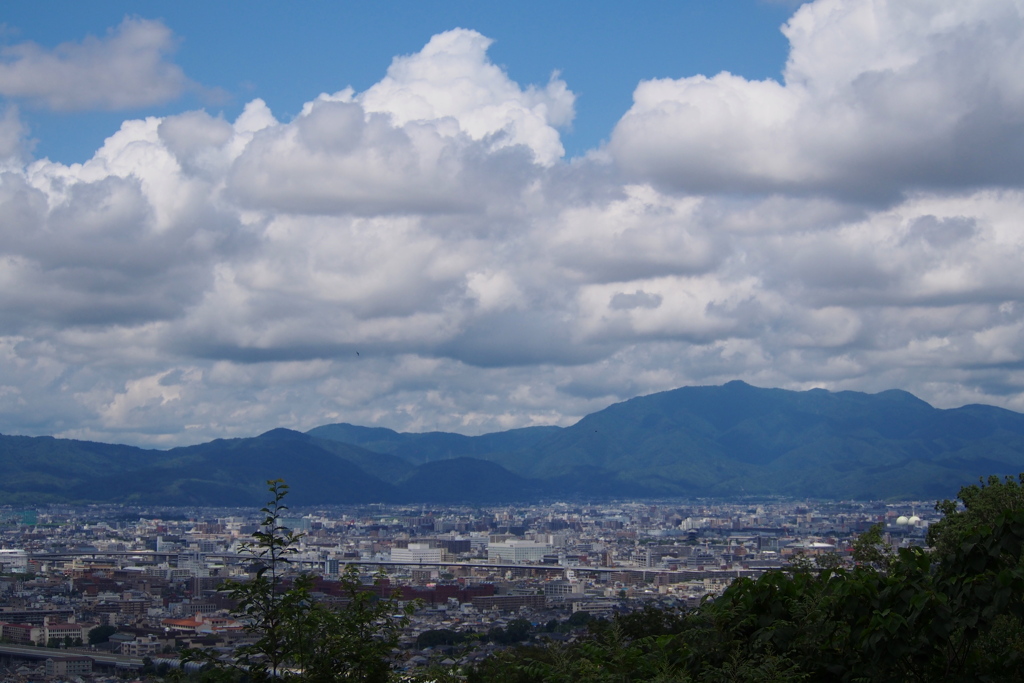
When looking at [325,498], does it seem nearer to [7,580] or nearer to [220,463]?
[220,463]

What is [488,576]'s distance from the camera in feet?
243

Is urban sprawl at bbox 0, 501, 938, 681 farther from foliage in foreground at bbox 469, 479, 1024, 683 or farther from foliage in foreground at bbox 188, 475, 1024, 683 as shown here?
foliage in foreground at bbox 469, 479, 1024, 683

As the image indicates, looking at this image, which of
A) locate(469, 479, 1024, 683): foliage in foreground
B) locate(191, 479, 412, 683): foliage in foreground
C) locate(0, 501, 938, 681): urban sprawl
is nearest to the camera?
locate(469, 479, 1024, 683): foliage in foreground

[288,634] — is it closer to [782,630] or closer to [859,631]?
[782,630]

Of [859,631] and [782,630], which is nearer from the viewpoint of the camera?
[859,631]

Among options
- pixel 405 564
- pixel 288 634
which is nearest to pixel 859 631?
pixel 288 634

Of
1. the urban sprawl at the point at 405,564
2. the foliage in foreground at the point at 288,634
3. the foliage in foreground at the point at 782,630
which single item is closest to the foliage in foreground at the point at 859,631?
the foliage in foreground at the point at 782,630

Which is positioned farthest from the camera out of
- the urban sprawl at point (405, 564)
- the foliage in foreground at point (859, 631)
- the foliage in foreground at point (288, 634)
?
the urban sprawl at point (405, 564)

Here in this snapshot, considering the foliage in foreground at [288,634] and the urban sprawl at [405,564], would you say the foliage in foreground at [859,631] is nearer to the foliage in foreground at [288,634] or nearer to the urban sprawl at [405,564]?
the urban sprawl at [405,564]

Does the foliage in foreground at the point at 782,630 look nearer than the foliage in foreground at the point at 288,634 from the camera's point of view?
Yes

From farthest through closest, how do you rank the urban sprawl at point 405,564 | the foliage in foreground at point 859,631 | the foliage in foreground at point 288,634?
the urban sprawl at point 405,564
the foliage in foreground at point 288,634
the foliage in foreground at point 859,631

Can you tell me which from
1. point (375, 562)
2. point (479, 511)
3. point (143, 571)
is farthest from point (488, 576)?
point (479, 511)

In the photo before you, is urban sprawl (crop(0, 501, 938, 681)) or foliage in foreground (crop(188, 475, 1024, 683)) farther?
urban sprawl (crop(0, 501, 938, 681))

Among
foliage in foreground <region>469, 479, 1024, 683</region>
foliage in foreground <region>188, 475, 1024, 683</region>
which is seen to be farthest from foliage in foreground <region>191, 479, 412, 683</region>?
foliage in foreground <region>469, 479, 1024, 683</region>
